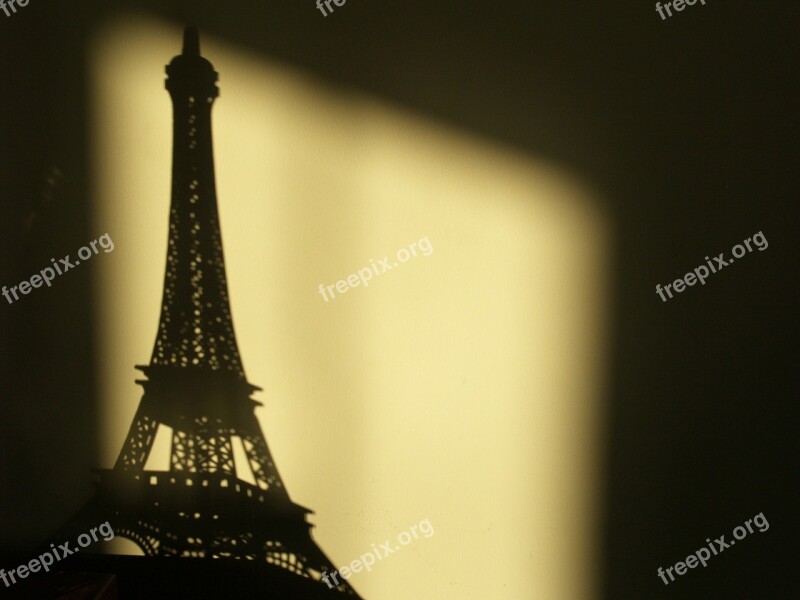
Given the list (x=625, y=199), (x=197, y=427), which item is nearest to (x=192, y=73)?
(x=197, y=427)

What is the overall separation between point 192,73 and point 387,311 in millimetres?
646

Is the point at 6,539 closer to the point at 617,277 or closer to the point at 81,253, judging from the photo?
the point at 81,253

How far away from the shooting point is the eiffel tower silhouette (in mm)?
1244

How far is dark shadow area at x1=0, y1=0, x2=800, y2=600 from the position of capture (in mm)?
1203

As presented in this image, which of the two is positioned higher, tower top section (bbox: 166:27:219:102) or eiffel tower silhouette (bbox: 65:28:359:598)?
tower top section (bbox: 166:27:219:102)

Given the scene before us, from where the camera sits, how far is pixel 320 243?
4.13 ft

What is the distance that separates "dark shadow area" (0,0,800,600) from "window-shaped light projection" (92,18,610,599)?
0.18 ft

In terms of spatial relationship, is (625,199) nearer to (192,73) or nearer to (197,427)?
(192,73)

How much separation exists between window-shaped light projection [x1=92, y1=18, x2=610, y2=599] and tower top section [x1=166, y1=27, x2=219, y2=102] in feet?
0.09

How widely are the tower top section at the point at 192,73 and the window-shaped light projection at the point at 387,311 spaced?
0.03m

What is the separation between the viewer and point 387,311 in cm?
128

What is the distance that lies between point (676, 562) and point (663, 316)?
22.7 inches

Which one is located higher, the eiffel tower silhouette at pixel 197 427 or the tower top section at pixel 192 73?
the tower top section at pixel 192 73

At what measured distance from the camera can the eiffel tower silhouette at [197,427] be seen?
1244mm
